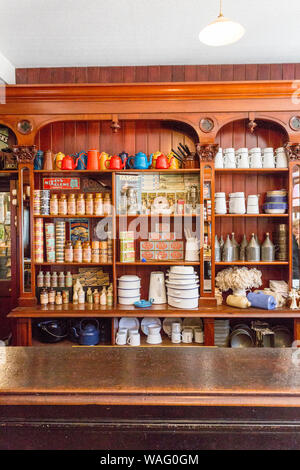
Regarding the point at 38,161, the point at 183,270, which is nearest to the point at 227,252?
the point at 183,270

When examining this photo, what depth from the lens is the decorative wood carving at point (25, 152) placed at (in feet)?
9.80

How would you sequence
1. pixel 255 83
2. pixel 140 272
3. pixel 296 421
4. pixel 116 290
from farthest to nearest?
pixel 140 272 < pixel 116 290 < pixel 255 83 < pixel 296 421

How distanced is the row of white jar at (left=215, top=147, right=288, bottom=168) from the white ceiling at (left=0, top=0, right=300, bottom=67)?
93cm

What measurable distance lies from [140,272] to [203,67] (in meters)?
2.16

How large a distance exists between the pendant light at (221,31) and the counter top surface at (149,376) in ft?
6.02

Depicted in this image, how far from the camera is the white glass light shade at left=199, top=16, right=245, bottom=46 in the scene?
194cm

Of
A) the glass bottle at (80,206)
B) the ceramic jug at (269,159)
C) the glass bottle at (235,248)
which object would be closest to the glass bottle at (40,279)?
the glass bottle at (80,206)

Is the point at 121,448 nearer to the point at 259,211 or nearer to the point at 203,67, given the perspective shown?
the point at 259,211

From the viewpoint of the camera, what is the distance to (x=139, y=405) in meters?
0.93

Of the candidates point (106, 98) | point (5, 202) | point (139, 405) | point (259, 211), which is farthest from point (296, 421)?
point (5, 202)

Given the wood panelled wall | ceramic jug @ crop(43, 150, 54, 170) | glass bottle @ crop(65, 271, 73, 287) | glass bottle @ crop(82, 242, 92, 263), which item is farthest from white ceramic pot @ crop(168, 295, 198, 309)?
the wood panelled wall

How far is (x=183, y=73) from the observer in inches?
130

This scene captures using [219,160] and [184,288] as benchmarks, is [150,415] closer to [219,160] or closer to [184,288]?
[184,288]

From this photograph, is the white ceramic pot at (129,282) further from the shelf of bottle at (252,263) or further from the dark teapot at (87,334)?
the shelf of bottle at (252,263)
